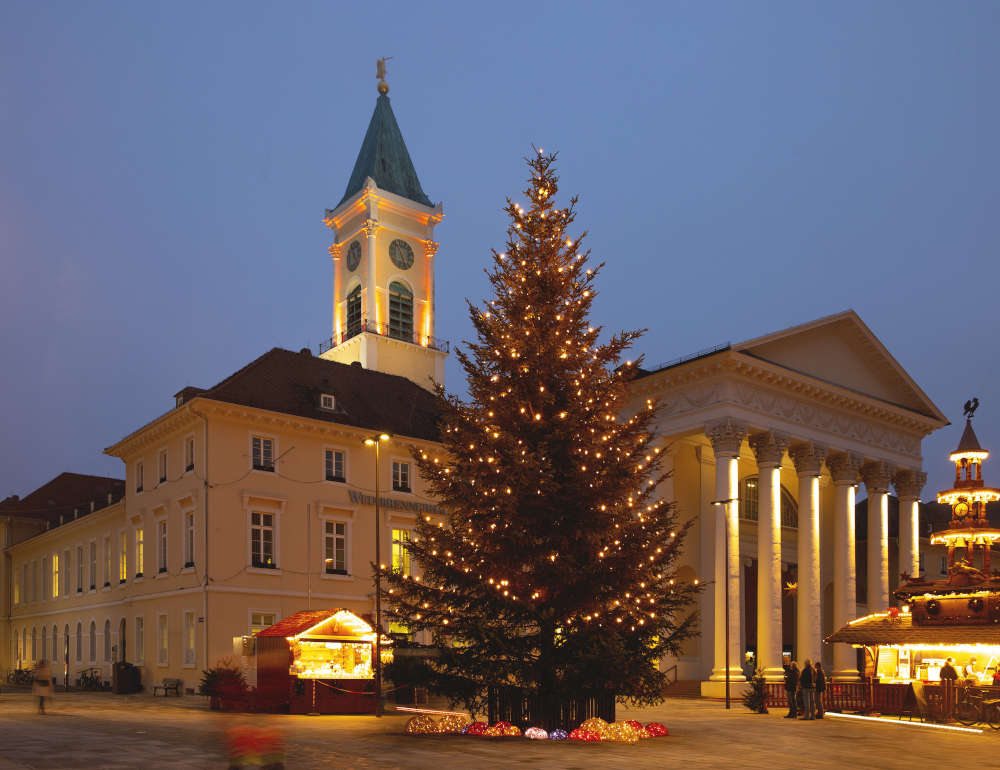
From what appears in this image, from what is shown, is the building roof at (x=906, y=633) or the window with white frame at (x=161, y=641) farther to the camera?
the window with white frame at (x=161, y=641)

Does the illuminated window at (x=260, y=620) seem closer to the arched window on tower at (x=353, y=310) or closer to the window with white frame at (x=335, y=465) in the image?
the window with white frame at (x=335, y=465)

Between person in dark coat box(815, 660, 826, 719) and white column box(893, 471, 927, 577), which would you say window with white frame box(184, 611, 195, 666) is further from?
white column box(893, 471, 927, 577)

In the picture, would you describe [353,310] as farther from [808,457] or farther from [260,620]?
[808,457]

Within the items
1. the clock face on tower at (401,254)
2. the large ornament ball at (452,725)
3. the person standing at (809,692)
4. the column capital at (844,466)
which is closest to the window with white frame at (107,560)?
the clock face on tower at (401,254)

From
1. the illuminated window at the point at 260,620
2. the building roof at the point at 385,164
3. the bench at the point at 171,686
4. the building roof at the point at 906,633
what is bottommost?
the bench at the point at 171,686

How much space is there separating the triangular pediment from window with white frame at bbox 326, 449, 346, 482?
59.4 ft

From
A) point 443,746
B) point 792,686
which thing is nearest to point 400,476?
point 792,686

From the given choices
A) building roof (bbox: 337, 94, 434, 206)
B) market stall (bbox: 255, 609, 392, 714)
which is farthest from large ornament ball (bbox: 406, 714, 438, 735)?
building roof (bbox: 337, 94, 434, 206)

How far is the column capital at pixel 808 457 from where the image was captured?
4697 centimetres

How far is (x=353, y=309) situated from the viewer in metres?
78.5

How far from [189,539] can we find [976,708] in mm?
30134

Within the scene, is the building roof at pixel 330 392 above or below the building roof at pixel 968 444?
above

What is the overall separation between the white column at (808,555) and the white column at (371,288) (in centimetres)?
3575

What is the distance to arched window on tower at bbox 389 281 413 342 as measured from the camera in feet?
250
